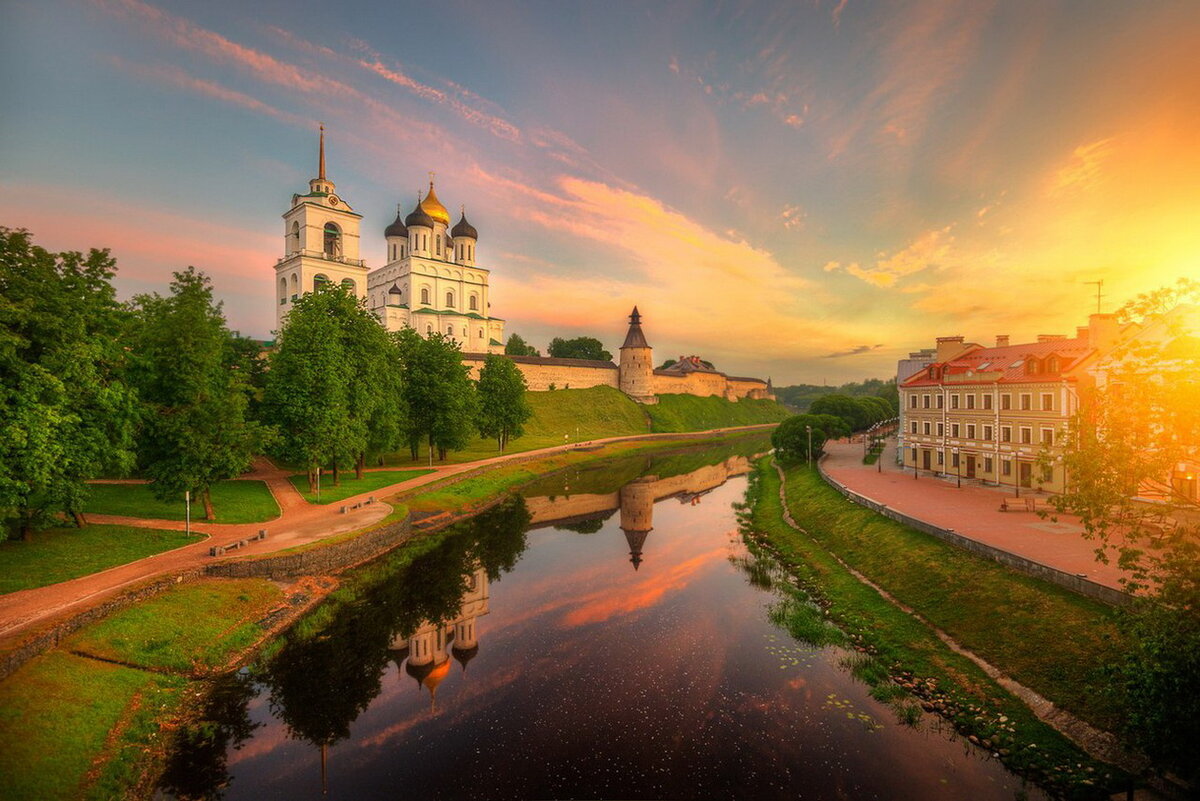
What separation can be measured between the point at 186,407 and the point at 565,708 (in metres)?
22.9

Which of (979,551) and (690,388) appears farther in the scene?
(690,388)

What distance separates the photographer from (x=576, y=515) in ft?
122

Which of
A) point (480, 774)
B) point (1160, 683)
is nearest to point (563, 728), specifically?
point (480, 774)

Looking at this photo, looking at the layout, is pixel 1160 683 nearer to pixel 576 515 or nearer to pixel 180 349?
pixel 576 515

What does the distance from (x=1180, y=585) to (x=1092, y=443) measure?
2.79 meters

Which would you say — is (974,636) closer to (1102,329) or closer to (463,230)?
(1102,329)

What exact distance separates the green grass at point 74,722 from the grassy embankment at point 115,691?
2cm

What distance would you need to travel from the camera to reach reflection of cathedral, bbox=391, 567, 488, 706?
1644 cm

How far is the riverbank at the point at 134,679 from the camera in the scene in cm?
1095

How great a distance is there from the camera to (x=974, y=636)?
16.2 meters

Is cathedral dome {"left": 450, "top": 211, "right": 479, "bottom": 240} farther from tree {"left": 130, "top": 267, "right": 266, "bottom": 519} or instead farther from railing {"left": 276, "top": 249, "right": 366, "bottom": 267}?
tree {"left": 130, "top": 267, "right": 266, "bottom": 519}

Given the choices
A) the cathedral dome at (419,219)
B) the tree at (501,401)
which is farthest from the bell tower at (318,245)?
the tree at (501,401)

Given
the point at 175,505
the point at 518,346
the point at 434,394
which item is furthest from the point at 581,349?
the point at 175,505

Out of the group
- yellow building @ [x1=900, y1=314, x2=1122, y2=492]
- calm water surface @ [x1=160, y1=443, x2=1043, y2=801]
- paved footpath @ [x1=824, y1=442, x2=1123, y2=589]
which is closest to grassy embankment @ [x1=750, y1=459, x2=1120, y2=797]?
calm water surface @ [x1=160, y1=443, x2=1043, y2=801]
